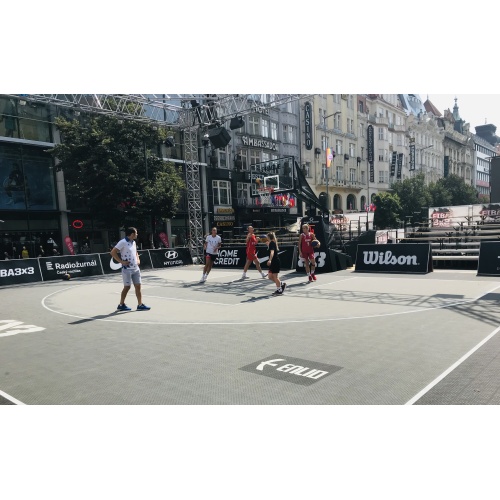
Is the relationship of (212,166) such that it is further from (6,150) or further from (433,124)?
(433,124)

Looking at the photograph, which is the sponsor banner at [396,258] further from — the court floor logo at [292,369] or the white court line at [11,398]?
the white court line at [11,398]

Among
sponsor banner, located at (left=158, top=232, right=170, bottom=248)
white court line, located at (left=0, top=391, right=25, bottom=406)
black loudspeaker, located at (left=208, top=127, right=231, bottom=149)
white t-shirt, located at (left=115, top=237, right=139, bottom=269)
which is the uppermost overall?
black loudspeaker, located at (left=208, top=127, right=231, bottom=149)

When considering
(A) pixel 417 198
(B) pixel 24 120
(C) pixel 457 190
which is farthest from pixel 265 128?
(C) pixel 457 190

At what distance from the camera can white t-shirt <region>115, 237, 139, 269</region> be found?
9.54 metres

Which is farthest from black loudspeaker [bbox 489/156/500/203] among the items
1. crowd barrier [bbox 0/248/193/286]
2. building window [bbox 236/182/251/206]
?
crowd barrier [bbox 0/248/193/286]

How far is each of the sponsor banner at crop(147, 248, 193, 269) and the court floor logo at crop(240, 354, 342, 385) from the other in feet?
56.6

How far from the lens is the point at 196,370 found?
550 centimetres

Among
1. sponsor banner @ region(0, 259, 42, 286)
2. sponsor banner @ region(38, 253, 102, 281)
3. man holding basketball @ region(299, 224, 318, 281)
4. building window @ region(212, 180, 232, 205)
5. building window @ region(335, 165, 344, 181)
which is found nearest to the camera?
man holding basketball @ region(299, 224, 318, 281)

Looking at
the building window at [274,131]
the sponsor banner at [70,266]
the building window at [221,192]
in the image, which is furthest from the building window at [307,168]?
the sponsor banner at [70,266]

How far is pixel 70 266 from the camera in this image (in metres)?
19.0

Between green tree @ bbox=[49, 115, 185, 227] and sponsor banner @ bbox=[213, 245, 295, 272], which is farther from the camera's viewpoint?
green tree @ bbox=[49, 115, 185, 227]

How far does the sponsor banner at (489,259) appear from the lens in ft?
45.1

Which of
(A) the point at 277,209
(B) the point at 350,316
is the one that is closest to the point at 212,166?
(A) the point at 277,209

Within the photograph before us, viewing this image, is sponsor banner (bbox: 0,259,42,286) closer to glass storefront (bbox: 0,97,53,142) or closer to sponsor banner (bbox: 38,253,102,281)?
sponsor banner (bbox: 38,253,102,281)
